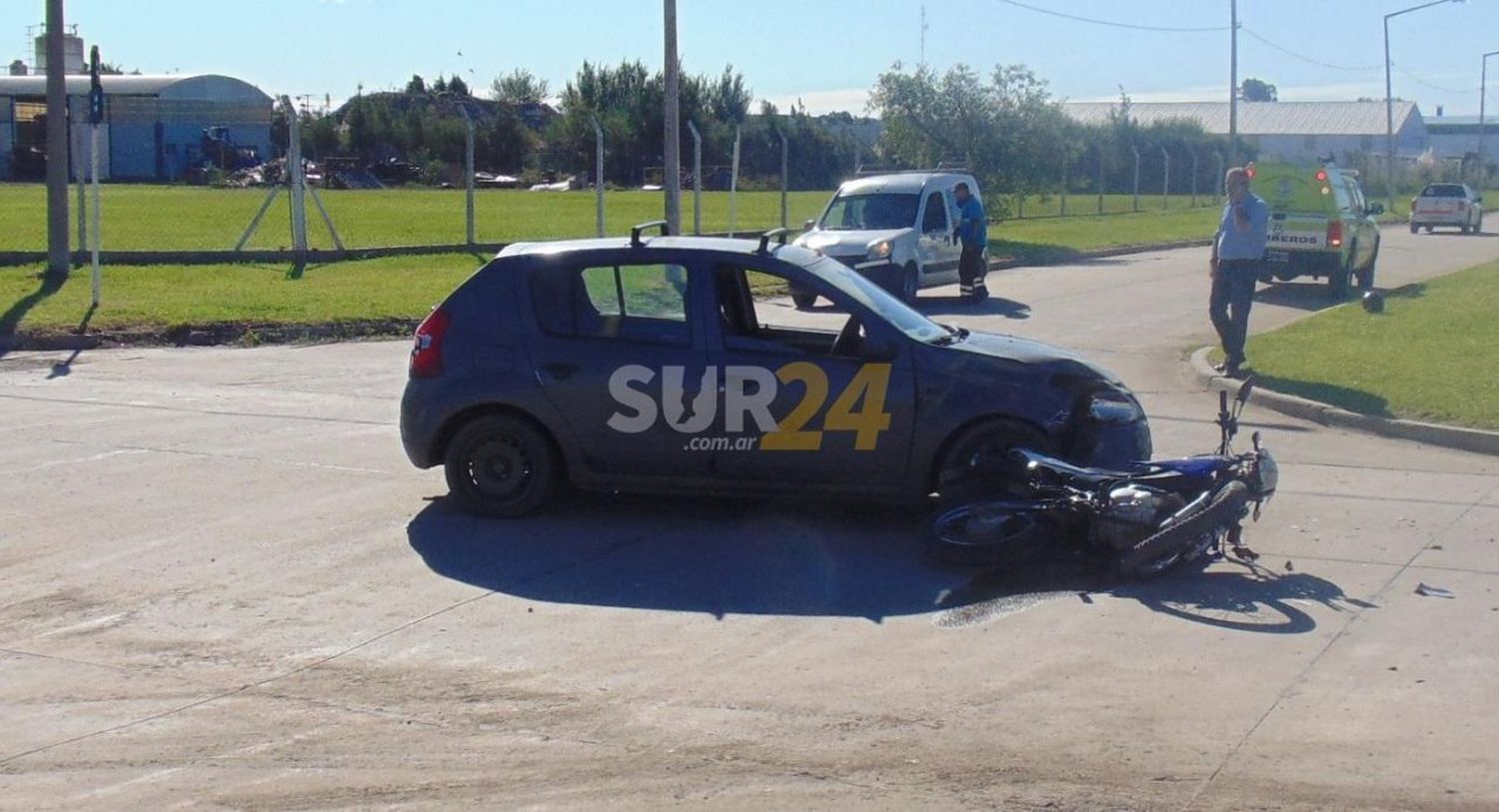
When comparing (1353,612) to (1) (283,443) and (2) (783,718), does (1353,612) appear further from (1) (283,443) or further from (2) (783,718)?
(1) (283,443)

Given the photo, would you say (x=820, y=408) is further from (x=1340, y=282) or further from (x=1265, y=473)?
(x=1340, y=282)

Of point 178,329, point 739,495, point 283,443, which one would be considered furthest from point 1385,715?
point 178,329

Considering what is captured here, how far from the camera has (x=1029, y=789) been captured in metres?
5.50

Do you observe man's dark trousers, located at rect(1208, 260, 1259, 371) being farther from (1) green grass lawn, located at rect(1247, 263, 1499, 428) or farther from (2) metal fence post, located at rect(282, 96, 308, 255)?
(2) metal fence post, located at rect(282, 96, 308, 255)

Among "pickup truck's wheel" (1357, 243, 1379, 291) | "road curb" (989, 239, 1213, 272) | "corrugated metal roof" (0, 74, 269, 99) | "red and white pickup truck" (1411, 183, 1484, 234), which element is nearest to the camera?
"pickup truck's wheel" (1357, 243, 1379, 291)

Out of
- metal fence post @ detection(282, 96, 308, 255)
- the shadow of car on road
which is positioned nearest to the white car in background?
metal fence post @ detection(282, 96, 308, 255)

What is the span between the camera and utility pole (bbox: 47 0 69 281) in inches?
872

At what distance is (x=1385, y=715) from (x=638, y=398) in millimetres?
4377

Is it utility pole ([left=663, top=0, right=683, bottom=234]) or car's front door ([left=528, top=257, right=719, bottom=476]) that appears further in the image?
utility pole ([left=663, top=0, right=683, bottom=234])

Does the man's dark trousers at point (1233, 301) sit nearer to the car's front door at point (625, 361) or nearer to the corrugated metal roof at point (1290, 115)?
the car's front door at point (625, 361)

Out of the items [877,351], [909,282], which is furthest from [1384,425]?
[909,282]

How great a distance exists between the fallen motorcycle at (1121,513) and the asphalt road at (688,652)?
18 centimetres

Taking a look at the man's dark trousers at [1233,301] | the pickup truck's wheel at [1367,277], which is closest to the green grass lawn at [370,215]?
the pickup truck's wheel at [1367,277]

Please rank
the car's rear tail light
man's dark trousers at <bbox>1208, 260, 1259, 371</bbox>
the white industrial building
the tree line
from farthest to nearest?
the white industrial building
the tree line
man's dark trousers at <bbox>1208, 260, 1259, 371</bbox>
the car's rear tail light
